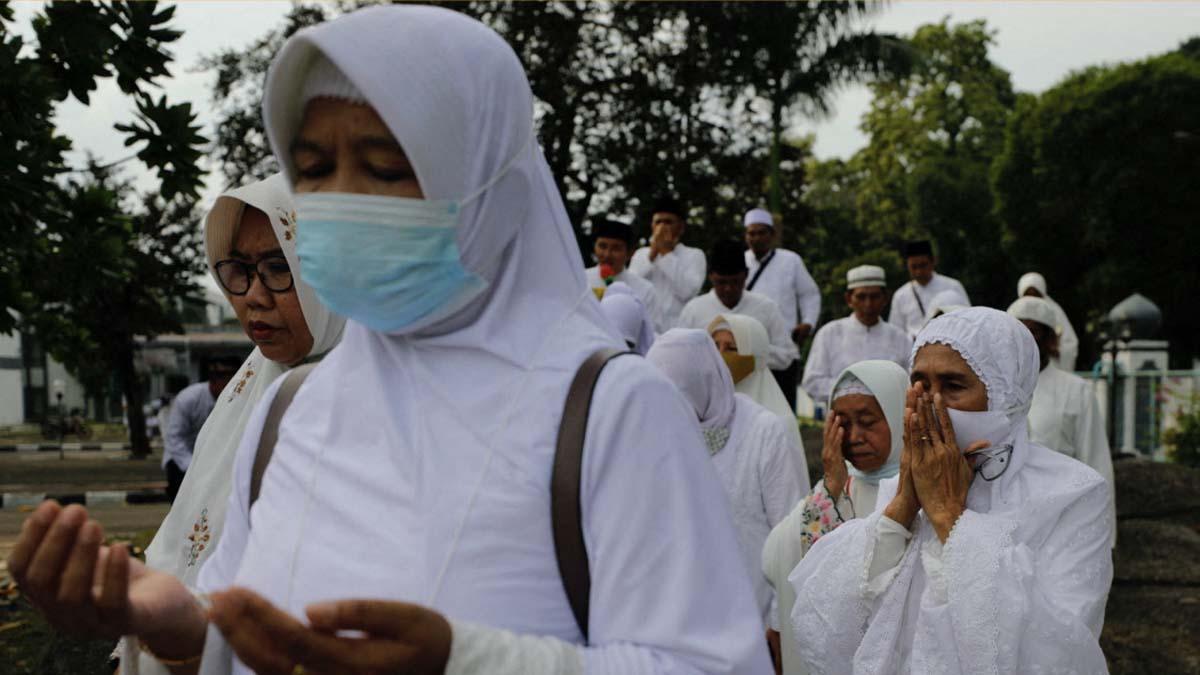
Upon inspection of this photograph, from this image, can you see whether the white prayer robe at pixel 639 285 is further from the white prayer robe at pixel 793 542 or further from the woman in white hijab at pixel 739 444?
the white prayer robe at pixel 793 542

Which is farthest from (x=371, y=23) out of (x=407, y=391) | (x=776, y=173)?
(x=776, y=173)

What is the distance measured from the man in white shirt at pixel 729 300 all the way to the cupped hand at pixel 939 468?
6.08 meters

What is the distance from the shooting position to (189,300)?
973cm

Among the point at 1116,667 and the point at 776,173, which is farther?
the point at 776,173

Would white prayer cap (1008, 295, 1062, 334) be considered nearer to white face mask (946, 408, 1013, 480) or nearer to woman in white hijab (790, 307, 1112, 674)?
woman in white hijab (790, 307, 1112, 674)

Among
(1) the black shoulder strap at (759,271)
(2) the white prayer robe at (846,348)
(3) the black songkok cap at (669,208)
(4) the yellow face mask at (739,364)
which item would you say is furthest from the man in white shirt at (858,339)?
(4) the yellow face mask at (739,364)

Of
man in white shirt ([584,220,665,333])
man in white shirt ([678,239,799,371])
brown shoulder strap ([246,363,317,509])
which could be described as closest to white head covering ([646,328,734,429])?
man in white shirt ([678,239,799,371])

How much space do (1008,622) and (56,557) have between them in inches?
120

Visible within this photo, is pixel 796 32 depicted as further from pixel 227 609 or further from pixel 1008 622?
pixel 227 609

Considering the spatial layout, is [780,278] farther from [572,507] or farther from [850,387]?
[572,507]

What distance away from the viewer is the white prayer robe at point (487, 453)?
1.85m

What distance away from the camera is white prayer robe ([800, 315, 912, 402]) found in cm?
1129

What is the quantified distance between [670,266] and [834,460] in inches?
256

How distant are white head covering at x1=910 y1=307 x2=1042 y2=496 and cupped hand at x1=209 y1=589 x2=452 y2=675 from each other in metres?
3.06
